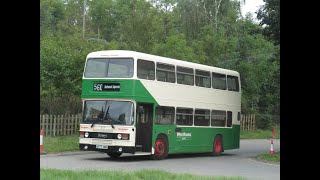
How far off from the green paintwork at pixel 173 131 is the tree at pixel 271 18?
15.4 feet

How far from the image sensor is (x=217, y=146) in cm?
2406

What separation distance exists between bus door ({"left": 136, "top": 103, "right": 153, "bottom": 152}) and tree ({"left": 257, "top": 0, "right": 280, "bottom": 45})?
5876mm

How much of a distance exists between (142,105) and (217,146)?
5.85 m

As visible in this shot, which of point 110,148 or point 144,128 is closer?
point 110,148

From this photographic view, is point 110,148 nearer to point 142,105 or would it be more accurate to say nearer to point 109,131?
point 109,131

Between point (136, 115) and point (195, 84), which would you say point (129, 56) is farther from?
point (195, 84)

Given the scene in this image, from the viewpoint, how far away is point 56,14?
65812 millimetres

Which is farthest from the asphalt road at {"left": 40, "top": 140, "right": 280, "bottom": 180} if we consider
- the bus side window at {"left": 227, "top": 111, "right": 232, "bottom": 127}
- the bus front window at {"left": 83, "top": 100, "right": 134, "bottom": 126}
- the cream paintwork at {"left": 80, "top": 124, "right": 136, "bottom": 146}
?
the bus side window at {"left": 227, "top": 111, "right": 232, "bottom": 127}

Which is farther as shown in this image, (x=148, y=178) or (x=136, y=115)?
(x=136, y=115)

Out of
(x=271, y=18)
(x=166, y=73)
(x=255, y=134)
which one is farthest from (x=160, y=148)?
(x=255, y=134)

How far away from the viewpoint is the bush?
46125mm
